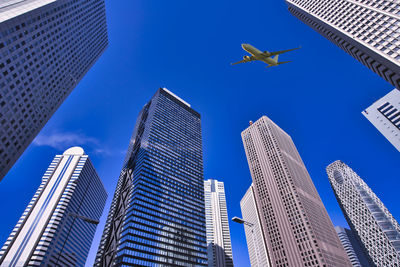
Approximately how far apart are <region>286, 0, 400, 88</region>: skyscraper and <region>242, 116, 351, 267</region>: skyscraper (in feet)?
292

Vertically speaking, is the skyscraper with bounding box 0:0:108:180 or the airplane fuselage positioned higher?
the skyscraper with bounding box 0:0:108:180

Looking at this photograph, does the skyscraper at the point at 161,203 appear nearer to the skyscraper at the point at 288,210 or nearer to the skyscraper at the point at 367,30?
the skyscraper at the point at 288,210

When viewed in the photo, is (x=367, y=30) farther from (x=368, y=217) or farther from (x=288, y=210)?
(x=368, y=217)

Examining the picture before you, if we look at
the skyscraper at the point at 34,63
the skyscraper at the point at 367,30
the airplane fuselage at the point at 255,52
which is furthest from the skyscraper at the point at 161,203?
the skyscraper at the point at 367,30

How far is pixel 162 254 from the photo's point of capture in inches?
3871

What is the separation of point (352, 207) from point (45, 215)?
225m

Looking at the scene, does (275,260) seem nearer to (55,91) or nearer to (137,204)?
(137,204)

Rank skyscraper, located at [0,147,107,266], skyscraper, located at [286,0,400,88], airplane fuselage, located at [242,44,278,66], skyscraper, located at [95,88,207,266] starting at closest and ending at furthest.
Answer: airplane fuselage, located at [242,44,278,66] < skyscraper, located at [286,0,400,88] < skyscraper, located at [95,88,207,266] < skyscraper, located at [0,147,107,266]

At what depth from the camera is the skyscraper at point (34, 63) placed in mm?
64188

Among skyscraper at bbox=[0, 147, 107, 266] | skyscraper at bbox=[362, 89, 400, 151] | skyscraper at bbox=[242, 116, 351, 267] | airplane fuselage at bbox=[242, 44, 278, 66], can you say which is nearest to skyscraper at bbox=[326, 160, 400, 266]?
skyscraper at bbox=[242, 116, 351, 267]

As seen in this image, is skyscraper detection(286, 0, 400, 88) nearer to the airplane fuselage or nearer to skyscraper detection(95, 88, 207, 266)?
the airplane fuselage

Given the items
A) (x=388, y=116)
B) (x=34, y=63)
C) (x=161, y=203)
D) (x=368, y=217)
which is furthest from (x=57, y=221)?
(x=368, y=217)

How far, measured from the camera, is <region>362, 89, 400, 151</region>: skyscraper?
299ft

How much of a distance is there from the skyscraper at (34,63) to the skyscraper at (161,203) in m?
53.2
